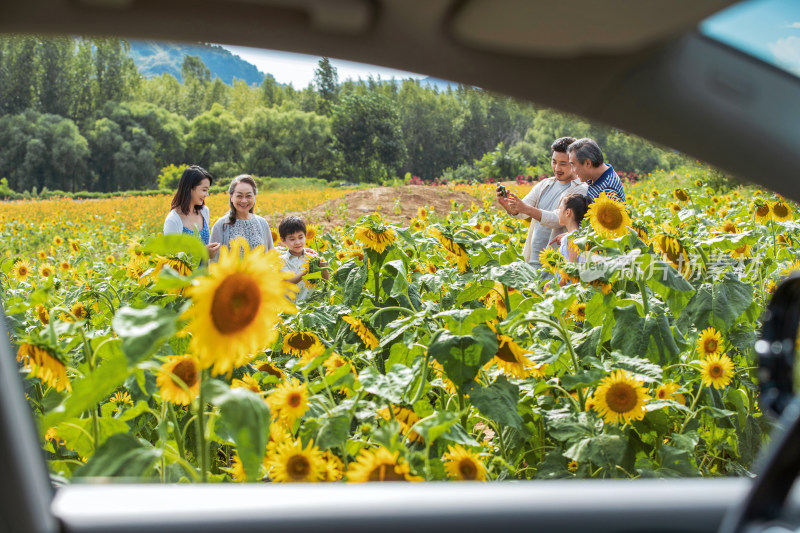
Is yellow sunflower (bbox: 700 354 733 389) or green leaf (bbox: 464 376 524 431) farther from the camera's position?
yellow sunflower (bbox: 700 354 733 389)

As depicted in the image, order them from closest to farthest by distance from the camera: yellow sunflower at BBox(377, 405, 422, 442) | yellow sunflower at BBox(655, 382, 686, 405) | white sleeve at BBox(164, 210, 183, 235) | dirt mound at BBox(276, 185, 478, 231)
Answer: yellow sunflower at BBox(377, 405, 422, 442) → yellow sunflower at BBox(655, 382, 686, 405) → white sleeve at BBox(164, 210, 183, 235) → dirt mound at BBox(276, 185, 478, 231)

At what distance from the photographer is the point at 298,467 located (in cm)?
122

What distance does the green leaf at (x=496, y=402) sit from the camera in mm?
1453

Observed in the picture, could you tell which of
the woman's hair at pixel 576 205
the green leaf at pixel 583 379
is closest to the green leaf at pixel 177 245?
the green leaf at pixel 583 379

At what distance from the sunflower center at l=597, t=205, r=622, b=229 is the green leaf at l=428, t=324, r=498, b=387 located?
1156 millimetres

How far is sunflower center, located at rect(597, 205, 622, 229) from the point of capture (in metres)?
2.38

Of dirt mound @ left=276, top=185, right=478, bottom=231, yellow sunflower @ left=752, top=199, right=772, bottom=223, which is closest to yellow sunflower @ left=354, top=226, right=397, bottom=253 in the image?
yellow sunflower @ left=752, top=199, right=772, bottom=223

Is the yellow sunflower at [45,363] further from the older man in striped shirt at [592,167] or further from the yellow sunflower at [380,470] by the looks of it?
the older man in striped shirt at [592,167]

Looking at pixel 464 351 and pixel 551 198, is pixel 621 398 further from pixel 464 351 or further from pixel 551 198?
pixel 551 198

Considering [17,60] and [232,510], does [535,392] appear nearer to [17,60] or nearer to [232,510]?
[232,510]

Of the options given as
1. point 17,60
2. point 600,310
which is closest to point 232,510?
point 600,310

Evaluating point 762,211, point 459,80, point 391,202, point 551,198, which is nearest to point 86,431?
point 459,80

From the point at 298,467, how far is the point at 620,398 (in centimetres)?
78

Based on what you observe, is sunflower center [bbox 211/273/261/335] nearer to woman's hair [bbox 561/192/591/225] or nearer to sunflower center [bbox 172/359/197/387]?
sunflower center [bbox 172/359/197/387]
